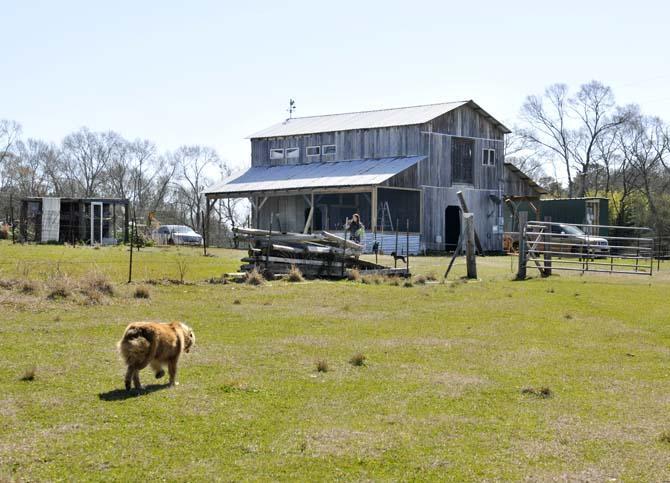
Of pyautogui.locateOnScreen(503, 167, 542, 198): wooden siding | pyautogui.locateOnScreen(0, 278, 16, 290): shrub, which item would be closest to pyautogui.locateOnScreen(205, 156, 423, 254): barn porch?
pyautogui.locateOnScreen(503, 167, 542, 198): wooden siding

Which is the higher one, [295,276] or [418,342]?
[295,276]

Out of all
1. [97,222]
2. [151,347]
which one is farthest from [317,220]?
[151,347]

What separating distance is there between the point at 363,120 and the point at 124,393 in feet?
146

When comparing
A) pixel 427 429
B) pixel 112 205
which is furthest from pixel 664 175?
pixel 427 429

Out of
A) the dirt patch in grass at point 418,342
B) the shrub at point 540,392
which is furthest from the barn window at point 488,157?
the shrub at point 540,392

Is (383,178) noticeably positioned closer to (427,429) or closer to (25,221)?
(25,221)

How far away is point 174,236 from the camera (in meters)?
53.5

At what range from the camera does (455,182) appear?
49.1 meters

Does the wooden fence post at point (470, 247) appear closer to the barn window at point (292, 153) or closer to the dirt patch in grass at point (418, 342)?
the dirt patch in grass at point (418, 342)

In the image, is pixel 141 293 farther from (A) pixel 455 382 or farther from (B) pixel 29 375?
(A) pixel 455 382

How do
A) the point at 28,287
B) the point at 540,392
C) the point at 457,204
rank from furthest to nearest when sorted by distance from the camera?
the point at 457,204
the point at 28,287
the point at 540,392

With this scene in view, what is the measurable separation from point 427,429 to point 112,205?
4800 cm

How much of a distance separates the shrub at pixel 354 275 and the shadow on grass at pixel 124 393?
16.3m

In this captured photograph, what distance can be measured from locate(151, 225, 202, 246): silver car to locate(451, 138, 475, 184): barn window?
16.4m
